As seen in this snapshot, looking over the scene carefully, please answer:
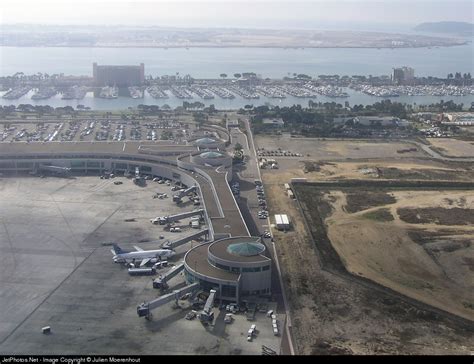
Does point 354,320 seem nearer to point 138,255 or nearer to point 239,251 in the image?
point 239,251

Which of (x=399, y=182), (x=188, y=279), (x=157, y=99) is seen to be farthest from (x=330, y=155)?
(x=157, y=99)

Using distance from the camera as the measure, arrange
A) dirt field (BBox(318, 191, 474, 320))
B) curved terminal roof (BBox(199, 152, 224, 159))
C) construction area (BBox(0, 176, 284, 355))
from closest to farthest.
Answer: construction area (BBox(0, 176, 284, 355)) < dirt field (BBox(318, 191, 474, 320)) < curved terminal roof (BBox(199, 152, 224, 159))

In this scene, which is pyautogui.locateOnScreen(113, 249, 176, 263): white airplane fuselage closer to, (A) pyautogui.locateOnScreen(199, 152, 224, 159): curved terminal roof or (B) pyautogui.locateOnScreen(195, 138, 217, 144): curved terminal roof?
(A) pyautogui.locateOnScreen(199, 152, 224, 159): curved terminal roof

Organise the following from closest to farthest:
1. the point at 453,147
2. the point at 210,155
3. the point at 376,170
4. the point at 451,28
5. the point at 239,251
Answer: the point at 239,251 < the point at 210,155 < the point at 376,170 < the point at 453,147 < the point at 451,28

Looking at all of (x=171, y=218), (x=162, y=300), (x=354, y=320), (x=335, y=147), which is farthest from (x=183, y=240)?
(x=335, y=147)

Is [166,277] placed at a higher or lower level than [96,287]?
higher

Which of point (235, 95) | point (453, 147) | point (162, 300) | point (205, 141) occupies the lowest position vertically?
point (235, 95)

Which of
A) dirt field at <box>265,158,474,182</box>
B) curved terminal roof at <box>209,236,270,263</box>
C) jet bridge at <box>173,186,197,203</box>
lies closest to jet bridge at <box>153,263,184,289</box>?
curved terminal roof at <box>209,236,270,263</box>
